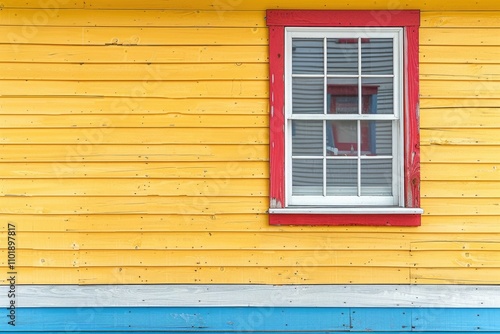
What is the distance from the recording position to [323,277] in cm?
466

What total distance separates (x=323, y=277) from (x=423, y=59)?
2.02 metres

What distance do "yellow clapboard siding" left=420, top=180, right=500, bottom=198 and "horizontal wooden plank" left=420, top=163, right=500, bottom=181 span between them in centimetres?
A: 4

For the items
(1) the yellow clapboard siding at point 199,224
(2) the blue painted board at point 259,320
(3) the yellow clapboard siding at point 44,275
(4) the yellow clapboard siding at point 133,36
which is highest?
(4) the yellow clapboard siding at point 133,36

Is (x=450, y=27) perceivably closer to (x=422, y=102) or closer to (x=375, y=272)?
(x=422, y=102)

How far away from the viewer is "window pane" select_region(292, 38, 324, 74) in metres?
4.79

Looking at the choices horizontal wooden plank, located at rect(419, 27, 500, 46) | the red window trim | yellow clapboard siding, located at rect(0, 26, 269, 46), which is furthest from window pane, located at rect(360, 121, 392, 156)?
yellow clapboard siding, located at rect(0, 26, 269, 46)

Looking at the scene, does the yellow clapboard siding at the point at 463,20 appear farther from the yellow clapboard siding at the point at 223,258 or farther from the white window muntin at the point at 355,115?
the yellow clapboard siding at the point at 223,258

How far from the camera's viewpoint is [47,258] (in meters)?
4.65

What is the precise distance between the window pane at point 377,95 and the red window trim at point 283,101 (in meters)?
0.14

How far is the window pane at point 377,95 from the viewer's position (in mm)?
4785

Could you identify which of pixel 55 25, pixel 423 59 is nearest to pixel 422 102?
pixel 423 59

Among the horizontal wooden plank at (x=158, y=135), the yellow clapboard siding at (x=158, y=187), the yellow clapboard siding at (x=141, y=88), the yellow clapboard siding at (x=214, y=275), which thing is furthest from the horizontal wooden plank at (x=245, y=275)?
the yellow clapboard siding at (x=141, y=88)

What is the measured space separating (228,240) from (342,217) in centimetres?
97

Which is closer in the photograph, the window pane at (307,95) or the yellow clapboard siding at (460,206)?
the yellow clapboard siding at (460,206)
